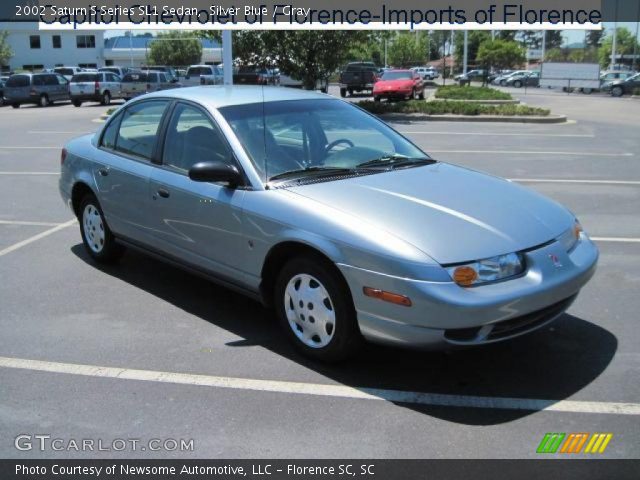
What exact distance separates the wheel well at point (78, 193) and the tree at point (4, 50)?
7191 centimetres

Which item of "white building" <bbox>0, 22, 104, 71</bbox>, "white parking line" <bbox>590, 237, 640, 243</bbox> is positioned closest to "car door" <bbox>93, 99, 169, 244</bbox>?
"white parking line" <bbox>590, 237, 640, 243</bbox>

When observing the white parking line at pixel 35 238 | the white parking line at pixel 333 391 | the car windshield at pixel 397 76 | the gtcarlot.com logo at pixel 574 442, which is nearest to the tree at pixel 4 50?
the car windshield at pixel 397 76

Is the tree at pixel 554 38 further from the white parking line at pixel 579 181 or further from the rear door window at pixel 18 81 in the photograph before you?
the white parking line at pixel 579 181

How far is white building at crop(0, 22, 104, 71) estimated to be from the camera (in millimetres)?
75938

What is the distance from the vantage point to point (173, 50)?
238 ft

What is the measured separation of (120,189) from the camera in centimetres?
584

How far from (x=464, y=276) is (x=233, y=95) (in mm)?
2650

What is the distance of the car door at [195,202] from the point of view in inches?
187

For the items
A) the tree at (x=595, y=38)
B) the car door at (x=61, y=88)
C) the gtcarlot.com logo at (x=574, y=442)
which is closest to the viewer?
the gtcarlot.com logo at (x=574, y=442)

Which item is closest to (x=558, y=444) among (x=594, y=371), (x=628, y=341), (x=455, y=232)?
(x=594, y=371)

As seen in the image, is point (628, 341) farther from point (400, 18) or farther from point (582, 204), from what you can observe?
point (400, 18)

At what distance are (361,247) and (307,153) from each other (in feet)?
4.29

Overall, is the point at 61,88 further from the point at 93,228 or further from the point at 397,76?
the point at 93,228

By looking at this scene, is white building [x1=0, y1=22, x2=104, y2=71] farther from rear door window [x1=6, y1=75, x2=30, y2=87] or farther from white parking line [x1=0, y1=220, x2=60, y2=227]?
white parking line [x1=0, y1=220, x2=60, y2=227]
